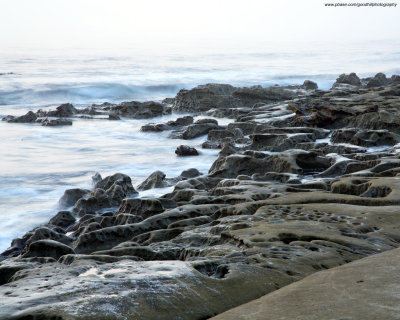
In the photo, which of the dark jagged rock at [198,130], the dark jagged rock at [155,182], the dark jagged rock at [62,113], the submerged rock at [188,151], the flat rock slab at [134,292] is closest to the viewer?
the flat rock slab at [134,292]

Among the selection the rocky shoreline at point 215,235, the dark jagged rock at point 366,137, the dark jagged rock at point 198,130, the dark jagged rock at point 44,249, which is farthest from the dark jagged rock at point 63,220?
the dark jagged rock at point 198,130

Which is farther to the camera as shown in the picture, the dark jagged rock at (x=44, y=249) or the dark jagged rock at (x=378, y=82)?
the dark jagged rock at (x=378, y=82)

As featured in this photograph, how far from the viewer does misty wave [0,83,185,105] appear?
2620 cm

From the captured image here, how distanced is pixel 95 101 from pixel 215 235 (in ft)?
77.5

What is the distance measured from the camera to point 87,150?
13.0m

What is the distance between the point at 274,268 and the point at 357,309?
916mm

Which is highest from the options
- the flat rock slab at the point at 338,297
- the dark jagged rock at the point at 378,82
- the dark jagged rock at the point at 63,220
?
the dark jagged rock at the point at 378,82

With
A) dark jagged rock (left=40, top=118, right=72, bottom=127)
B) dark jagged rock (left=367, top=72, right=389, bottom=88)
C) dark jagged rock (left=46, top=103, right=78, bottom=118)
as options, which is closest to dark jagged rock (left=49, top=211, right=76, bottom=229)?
dark jagged rock (left=40, top=118, right=72, bottom=127)

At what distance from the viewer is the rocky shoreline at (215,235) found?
2646 mm

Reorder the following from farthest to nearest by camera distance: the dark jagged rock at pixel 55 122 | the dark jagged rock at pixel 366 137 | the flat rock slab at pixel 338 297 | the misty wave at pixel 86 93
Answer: the misty wave at pixel 86 93 → the dark jagged rock at pixel 55 122 → the dark jagged rock at pixel 366 137 → the flat rock slab at pixel 338 297

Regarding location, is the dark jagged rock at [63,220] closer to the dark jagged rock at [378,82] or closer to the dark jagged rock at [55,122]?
the dark jagged rock at [55,122]

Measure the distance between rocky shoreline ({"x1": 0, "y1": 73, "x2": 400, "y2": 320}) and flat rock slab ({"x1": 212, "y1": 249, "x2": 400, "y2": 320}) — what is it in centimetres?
22

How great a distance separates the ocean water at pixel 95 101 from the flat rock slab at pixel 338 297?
4.82 meters

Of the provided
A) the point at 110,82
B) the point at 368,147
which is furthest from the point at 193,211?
the point at 110,82
